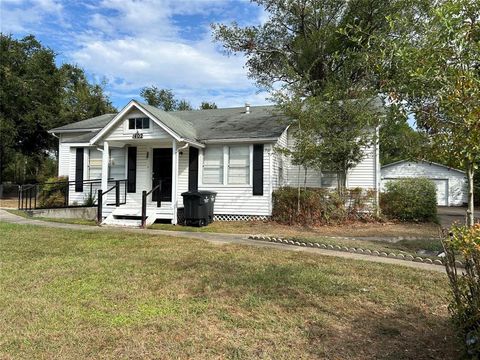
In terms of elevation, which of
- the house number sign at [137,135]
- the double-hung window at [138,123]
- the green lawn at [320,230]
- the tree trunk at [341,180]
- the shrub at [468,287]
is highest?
the double-hung window at [138,123]

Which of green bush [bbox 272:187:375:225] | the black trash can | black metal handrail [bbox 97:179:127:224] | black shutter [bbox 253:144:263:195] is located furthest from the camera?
black shutter [bbox 253:144:263:195]

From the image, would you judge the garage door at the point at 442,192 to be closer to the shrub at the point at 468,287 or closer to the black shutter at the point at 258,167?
the black shutter at the point at 258,167

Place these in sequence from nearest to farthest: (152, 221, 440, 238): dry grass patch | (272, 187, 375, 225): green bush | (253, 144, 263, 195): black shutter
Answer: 1. (152, 221, 440, 238): dry grass patch
2. (272, 187, 375, 225): green bush
3. (253, 144, 263, 195): black shutter

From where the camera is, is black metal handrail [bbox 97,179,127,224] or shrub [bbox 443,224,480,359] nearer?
shrub [bbox 443,224,480,359]

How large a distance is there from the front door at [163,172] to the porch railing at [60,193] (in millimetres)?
2605

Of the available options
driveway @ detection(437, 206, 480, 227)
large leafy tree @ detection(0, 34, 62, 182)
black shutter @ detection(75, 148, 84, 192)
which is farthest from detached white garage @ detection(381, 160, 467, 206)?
large leafy tree @ detection(0, 34, 62, 182)

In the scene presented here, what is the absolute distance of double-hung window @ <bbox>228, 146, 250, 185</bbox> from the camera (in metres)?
14.6

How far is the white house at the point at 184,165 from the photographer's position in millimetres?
14023

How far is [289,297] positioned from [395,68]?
120 inches

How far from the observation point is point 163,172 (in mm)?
15875

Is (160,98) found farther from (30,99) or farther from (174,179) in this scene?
(174,179)

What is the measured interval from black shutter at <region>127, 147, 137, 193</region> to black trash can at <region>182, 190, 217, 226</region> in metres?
3.61

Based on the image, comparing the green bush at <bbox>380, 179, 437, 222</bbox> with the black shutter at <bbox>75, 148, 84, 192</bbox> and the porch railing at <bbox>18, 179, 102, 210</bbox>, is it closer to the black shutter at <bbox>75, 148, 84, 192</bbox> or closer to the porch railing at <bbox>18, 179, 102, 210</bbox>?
the porch railing at <bbox>18, 179, 102, 210</bbox>

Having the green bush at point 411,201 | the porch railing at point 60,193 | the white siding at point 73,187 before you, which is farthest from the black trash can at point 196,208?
the green bush at point 411,201
